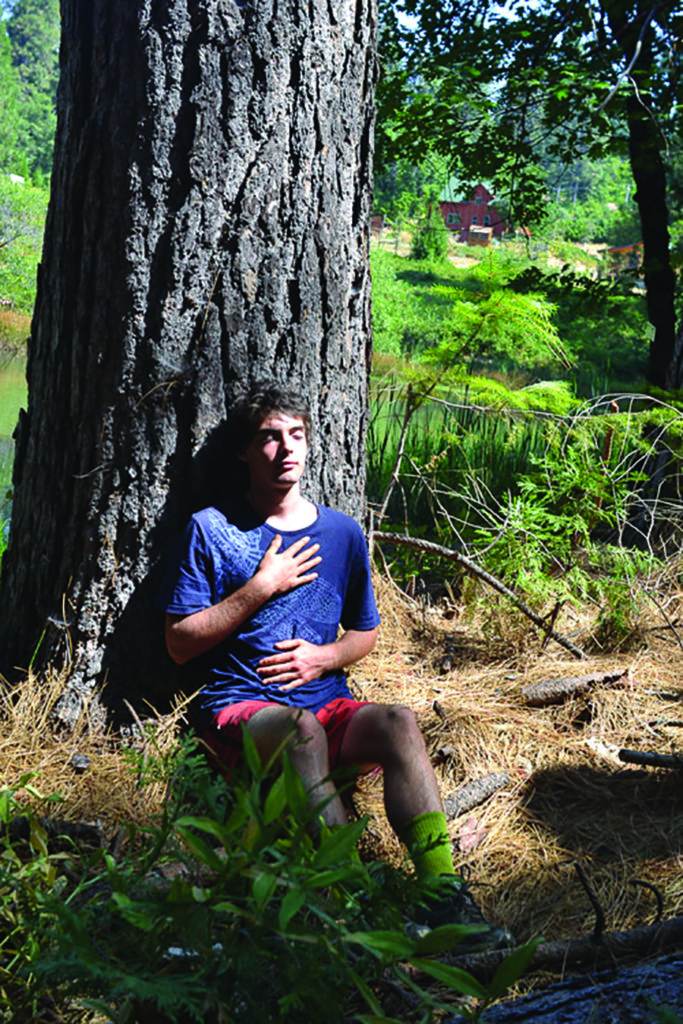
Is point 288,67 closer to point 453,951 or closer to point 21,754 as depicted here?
point 21,754

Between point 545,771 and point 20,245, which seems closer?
point 545,771

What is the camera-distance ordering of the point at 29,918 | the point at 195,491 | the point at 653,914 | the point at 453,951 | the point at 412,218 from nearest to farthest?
the point at 29,918, the point at 453,951, the point at 653,914, the point at 195,491, the point at 412,218

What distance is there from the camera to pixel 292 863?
4.60ft

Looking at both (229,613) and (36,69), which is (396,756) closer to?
(229,613)

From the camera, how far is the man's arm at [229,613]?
301cm

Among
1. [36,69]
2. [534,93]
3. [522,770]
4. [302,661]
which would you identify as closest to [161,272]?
[302,661]

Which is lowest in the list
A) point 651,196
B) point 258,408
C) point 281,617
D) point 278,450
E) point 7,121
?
point 281,617

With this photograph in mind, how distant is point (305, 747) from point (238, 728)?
309 millimetres

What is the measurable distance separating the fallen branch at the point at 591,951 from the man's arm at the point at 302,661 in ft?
3.35

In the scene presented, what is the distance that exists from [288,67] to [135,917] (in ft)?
8.61

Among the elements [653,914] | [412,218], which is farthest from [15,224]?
[653,914]

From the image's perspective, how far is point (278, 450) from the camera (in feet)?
10.3

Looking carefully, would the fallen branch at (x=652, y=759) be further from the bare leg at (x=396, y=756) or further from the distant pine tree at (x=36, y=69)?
the distant pine tree at (x=36, y=69)

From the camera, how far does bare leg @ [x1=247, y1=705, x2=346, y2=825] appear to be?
2.56 metres
